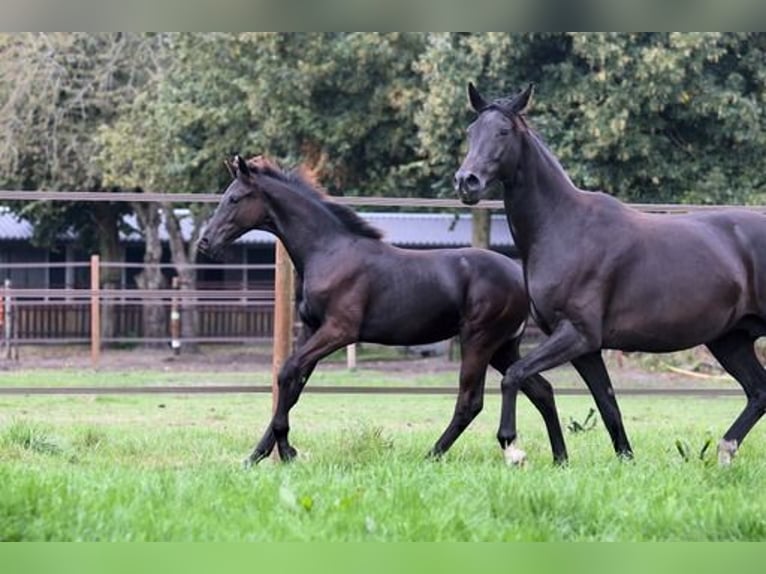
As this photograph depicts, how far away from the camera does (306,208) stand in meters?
7.85

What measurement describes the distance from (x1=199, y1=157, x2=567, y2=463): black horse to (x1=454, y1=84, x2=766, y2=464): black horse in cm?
56

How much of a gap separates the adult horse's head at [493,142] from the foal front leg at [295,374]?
1.34m

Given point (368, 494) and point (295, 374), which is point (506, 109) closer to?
point (295, 374)

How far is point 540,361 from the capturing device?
6773mm

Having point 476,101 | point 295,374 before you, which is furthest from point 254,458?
point 476,101

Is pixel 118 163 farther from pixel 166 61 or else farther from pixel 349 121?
pixel 349 121

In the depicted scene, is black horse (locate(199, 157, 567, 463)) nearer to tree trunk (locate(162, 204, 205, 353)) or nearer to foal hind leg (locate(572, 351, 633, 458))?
foal hind leg (locate(572, 351, 633, 458))

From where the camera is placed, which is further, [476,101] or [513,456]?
[476,101]

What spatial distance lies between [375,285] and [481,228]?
54.7ft

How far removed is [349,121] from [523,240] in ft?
55.2

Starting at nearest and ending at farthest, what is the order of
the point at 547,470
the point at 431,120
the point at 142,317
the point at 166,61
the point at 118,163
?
the point at 547,470
the point at 431,120
the point at 118,163
the point at 166,61
the point at 142,317

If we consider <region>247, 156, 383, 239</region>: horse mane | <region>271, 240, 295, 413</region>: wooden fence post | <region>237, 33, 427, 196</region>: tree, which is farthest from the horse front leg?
<region>237, 33, 427, 196</region>: tree

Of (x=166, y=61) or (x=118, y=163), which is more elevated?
(x=166, y=61)
